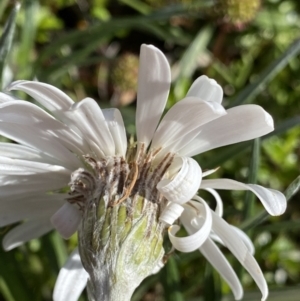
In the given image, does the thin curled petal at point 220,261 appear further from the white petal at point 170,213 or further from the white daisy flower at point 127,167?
the white petal at point 170,213

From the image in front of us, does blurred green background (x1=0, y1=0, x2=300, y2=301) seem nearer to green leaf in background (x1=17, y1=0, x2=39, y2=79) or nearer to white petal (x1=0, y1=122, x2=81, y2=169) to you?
green leaf in background (x1=17, y1=0, x2=39, y2=79)

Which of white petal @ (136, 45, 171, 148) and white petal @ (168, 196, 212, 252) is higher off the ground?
white petal @ (136, 45, 171, 148)

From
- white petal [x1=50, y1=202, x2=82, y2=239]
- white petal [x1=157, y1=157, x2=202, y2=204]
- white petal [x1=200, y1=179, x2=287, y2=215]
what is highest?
white petal [x1=157, y1=157, x2=202, y2=204]

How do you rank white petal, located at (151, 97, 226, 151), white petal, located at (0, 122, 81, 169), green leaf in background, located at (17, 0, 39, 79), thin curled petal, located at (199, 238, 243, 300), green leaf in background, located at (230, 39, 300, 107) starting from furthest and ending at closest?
1. green leaf in background, located at (17, 0, 39, 79)
2. green leaf in background, located at (230, 39, 300, 107)
3. thin curled petal, located at (199, 238, 243, 300)
4. white petal, located at (0, 122, 81, 169)
5. white petal, located at (151, 97, 226, 151)

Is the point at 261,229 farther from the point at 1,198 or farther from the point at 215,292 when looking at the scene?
the point at 1,198

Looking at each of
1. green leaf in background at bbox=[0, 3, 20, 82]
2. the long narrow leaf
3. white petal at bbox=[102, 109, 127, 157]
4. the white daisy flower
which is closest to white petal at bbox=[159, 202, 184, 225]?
the white daisy flower

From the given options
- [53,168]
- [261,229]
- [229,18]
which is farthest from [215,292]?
[229,18]

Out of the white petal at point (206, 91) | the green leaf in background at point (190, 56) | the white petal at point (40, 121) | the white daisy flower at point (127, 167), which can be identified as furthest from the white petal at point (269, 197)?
the green leaf in background at point (190, 56)

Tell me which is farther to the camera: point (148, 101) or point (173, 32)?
point (173, 32)
